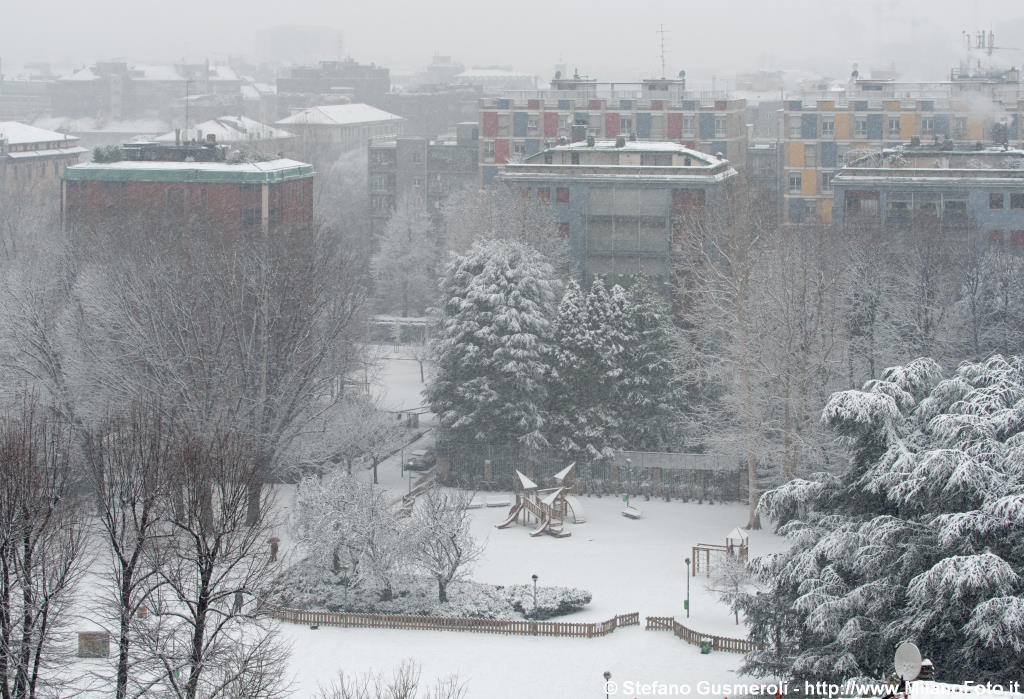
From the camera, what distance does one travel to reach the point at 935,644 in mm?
25172

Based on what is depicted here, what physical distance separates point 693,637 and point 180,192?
34368mm

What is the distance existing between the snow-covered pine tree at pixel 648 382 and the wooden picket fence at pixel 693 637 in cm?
1413

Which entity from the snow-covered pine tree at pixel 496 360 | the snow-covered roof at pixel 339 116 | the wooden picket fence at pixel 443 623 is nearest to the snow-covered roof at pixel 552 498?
the snow-covered pine tree at pixel 496 360

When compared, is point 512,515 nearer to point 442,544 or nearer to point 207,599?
point 442,544

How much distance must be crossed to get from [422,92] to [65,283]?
372ft

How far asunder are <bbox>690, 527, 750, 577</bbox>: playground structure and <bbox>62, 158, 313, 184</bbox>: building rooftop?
90.5 feet

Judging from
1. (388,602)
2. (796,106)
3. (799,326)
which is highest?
(796,106)

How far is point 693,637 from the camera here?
3272cm

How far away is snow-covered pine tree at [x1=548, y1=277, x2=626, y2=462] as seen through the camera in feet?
155

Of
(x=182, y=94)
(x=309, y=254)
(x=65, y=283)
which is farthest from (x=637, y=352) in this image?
(x=182, y=94)

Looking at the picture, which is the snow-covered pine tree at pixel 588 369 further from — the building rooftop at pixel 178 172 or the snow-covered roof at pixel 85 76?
the snow-covered roof at pixel 85 76

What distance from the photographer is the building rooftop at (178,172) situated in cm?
5891

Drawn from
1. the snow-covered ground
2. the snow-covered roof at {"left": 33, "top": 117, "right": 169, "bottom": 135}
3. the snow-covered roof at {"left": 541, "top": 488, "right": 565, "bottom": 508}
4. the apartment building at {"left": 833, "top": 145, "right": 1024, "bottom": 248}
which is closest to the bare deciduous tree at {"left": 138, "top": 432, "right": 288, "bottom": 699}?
the snow-covered ground

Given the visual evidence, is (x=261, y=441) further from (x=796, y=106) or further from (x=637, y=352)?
(x=796, y=106)
